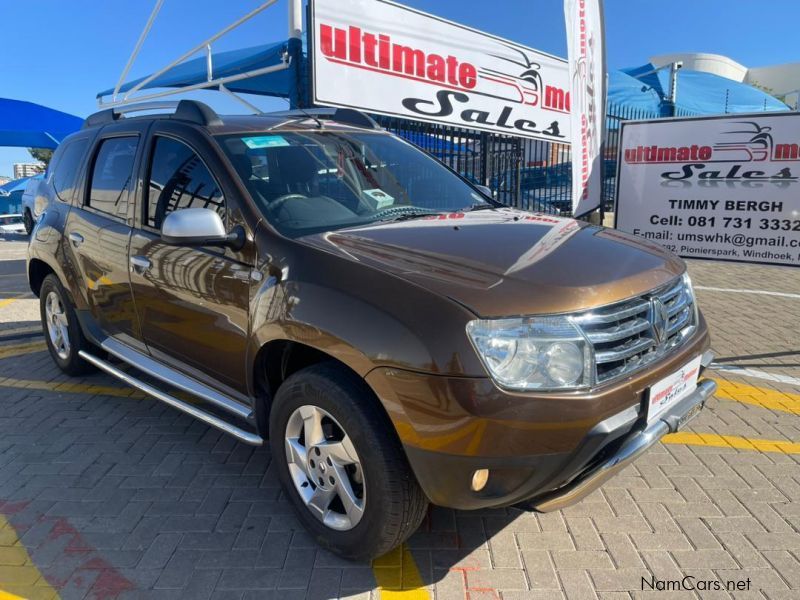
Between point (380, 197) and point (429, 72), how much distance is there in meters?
4.88

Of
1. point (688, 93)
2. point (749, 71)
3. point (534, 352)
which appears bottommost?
point (534, 352)

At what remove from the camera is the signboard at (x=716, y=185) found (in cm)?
516

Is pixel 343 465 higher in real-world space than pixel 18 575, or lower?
higher

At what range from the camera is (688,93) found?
18594 millimetres

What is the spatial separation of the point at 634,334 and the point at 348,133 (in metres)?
2.23

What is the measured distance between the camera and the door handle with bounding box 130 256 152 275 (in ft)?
10.9

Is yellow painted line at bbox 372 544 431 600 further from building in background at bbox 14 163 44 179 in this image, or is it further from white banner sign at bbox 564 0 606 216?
building in background at bbox 14 163 44 179

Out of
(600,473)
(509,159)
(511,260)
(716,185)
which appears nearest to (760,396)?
(716,185)

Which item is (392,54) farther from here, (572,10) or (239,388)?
(239,388)

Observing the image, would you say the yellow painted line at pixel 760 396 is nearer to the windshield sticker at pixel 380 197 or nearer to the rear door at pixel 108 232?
the windshield sticker at pixel 380 197

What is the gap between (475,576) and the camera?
2482mm

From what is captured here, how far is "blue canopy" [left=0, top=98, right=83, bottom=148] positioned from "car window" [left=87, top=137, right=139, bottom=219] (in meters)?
13.4

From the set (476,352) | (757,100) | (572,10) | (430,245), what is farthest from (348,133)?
(757,100)

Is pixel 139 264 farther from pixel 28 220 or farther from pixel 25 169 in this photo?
pixel 25 169
